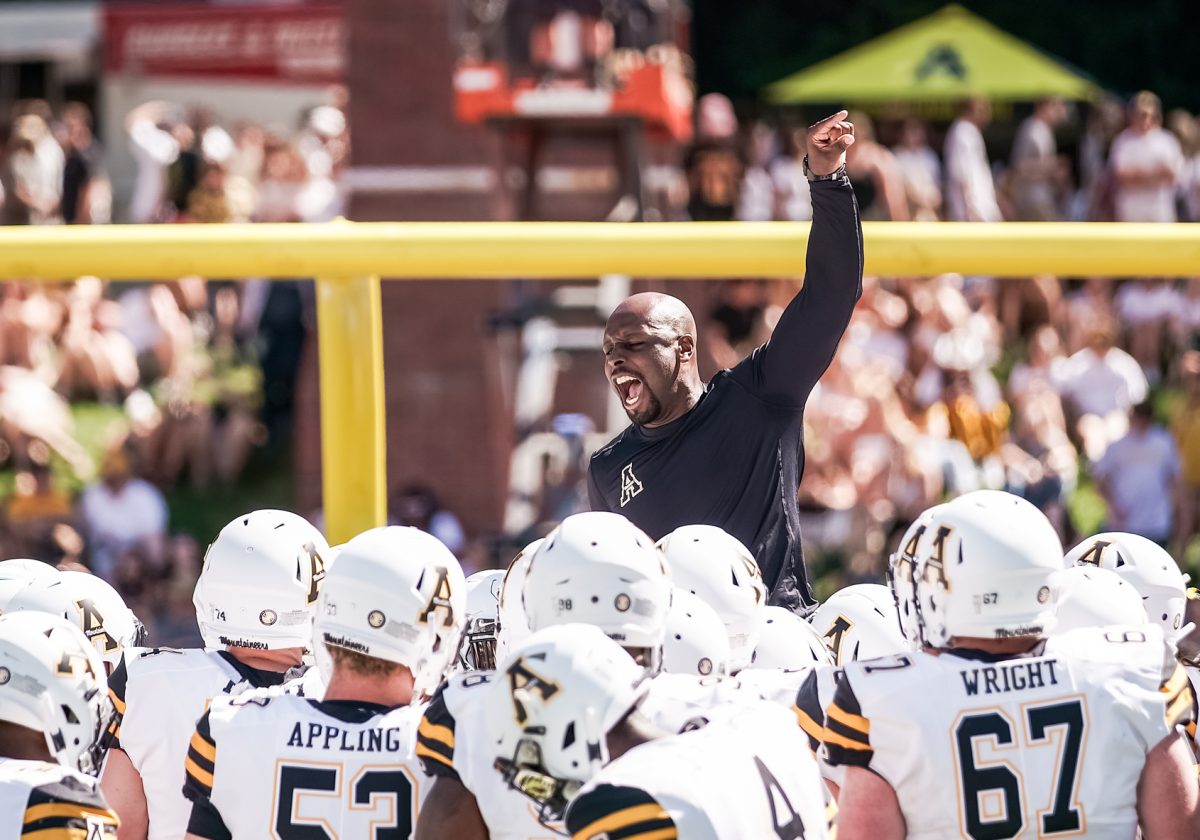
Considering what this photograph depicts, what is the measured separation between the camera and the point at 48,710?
129 inches

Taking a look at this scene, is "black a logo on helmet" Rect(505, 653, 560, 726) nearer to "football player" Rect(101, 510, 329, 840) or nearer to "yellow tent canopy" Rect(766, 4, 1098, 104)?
"football player" Rect(101, 510, 329, 840)

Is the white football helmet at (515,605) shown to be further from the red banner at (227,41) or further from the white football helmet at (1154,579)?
the red banner at (227,41)

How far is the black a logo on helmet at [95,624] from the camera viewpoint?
418 centimetres

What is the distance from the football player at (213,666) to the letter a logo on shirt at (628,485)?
0.96 m

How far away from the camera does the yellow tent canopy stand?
15711 mm

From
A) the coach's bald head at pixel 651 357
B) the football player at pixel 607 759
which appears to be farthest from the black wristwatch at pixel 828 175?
the football player at pixel 607 759

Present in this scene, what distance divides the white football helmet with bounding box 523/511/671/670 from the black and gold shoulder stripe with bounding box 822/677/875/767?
356 millimetres

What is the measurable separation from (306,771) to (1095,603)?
5.50 ft

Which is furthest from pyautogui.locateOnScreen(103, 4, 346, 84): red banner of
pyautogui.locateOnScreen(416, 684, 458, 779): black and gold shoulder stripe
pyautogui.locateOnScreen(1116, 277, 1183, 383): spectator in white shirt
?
pyautogui.locateOnScreen(416, 684, 458, 779): black and gold shoulder stripe

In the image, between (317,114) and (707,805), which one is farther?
(317,114)

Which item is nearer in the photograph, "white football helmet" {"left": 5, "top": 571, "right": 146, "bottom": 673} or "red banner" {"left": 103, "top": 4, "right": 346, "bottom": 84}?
"white football helmet" {"left": 5, "top": 571, "right": 146, "bottom": 673}

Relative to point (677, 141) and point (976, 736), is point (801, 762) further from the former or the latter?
point (677, 141)

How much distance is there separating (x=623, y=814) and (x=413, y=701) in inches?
31.8

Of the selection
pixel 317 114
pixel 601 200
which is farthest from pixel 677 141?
pixel 317 114
